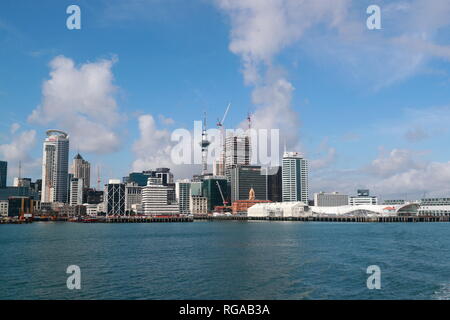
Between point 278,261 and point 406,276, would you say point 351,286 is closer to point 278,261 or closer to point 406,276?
point 406,276

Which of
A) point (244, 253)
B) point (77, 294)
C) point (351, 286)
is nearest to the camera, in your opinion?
point (77, 294)

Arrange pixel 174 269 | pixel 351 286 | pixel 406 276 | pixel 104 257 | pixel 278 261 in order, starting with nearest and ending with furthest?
1. pixel 351 286
2. pixel 406 276
3. pixel 174 269
4. pixel 278 261
5. pixel 104 257

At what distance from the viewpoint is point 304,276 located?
136 ft

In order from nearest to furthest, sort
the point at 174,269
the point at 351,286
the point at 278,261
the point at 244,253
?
the point at 351,286
the point at 174,269
the point at 278,261
the point at 244,253

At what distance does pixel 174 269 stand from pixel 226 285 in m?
10.5

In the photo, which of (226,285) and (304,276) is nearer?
(226,285)

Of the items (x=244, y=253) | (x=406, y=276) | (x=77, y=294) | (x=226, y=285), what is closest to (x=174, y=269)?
(x=226, y=285)

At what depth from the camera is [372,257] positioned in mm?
55188
